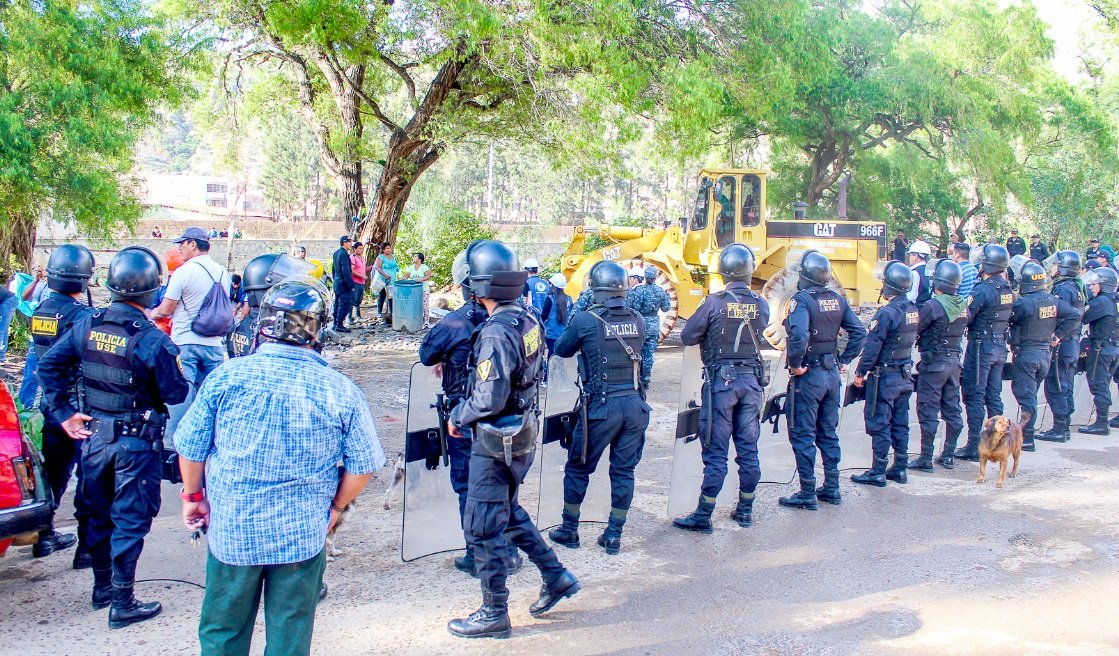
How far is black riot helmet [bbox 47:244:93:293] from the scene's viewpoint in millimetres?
5410

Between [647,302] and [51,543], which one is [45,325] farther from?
[647,302]

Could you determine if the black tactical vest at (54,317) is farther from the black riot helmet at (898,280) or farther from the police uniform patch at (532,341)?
the black riot helmet at (898,280)

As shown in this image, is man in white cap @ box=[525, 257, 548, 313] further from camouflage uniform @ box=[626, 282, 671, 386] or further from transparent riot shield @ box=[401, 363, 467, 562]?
transparent riot shield @ box=[401, 363, 467, 562]

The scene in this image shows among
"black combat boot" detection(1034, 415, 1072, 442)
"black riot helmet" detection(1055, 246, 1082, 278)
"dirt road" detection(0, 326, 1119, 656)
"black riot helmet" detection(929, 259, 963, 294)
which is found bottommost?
"dirt road" detection(0, 326, 1119, 656)

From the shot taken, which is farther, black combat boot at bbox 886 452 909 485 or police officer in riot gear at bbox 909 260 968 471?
police officer in riot gear at bbox 909 260 968 471

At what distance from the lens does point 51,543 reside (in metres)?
5.43

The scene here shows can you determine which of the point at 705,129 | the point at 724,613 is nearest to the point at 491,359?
the point at 724,613

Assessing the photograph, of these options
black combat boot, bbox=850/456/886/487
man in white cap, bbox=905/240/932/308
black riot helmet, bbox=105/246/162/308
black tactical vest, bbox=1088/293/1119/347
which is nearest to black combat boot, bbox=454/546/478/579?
black riot helmet, bbox=105/246/162/308

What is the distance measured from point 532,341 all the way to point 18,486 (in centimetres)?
270

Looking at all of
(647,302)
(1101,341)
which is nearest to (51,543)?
(647,302)

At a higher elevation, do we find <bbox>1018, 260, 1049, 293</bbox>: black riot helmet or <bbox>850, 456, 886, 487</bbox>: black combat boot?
<bbox>1018, 260, 1049, 293</bbox>: black riot helmet

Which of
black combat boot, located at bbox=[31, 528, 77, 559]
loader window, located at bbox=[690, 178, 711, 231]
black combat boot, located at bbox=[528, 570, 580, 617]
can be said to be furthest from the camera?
loader window, located at bbox=[690, 178, 711, 231]

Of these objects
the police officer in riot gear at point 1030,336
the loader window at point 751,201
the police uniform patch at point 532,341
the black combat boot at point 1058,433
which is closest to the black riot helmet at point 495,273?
the police uniform patch at point 532,341

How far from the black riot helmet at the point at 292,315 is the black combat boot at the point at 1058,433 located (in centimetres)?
829
